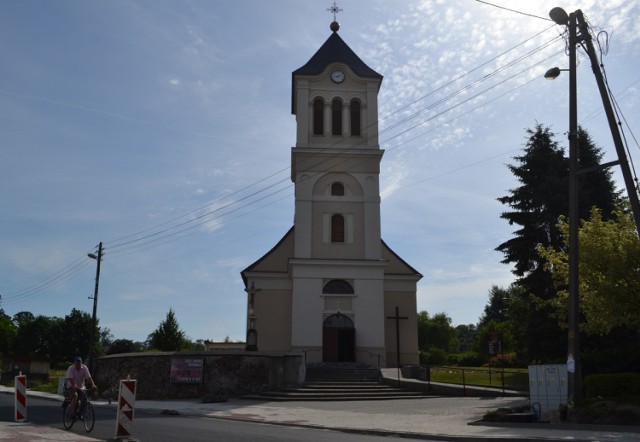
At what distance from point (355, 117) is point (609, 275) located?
951 inches

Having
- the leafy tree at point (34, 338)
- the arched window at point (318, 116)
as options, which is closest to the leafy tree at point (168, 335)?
the arched window at point (318, 116)

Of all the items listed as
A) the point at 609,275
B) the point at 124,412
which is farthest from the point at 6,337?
the point at 609,275

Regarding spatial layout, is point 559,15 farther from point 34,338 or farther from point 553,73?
point 34,338

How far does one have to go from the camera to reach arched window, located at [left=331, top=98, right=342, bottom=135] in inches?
1505

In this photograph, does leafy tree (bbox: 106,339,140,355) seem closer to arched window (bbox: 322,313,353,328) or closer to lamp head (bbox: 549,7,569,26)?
arched window (bbox: 322,313,353,328)

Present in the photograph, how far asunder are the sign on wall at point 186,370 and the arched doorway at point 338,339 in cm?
983

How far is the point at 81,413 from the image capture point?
1395cm

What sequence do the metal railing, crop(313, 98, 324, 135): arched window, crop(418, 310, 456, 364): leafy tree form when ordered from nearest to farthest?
the metal railing < crop(313, 98, 324, 135): arched window < crop(418, 310, 456, 364): leafy tree

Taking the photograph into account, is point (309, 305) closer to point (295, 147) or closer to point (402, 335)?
point (402, 335)

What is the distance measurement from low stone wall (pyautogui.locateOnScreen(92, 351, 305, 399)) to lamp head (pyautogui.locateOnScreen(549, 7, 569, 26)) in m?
16.9

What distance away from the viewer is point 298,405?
22000 mm

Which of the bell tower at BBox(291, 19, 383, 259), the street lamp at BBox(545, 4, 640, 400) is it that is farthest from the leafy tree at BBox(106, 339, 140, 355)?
the street lamp at BBox(545, 4, 640, 400)

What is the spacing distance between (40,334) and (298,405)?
250 ft

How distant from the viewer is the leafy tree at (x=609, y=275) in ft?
52.7
